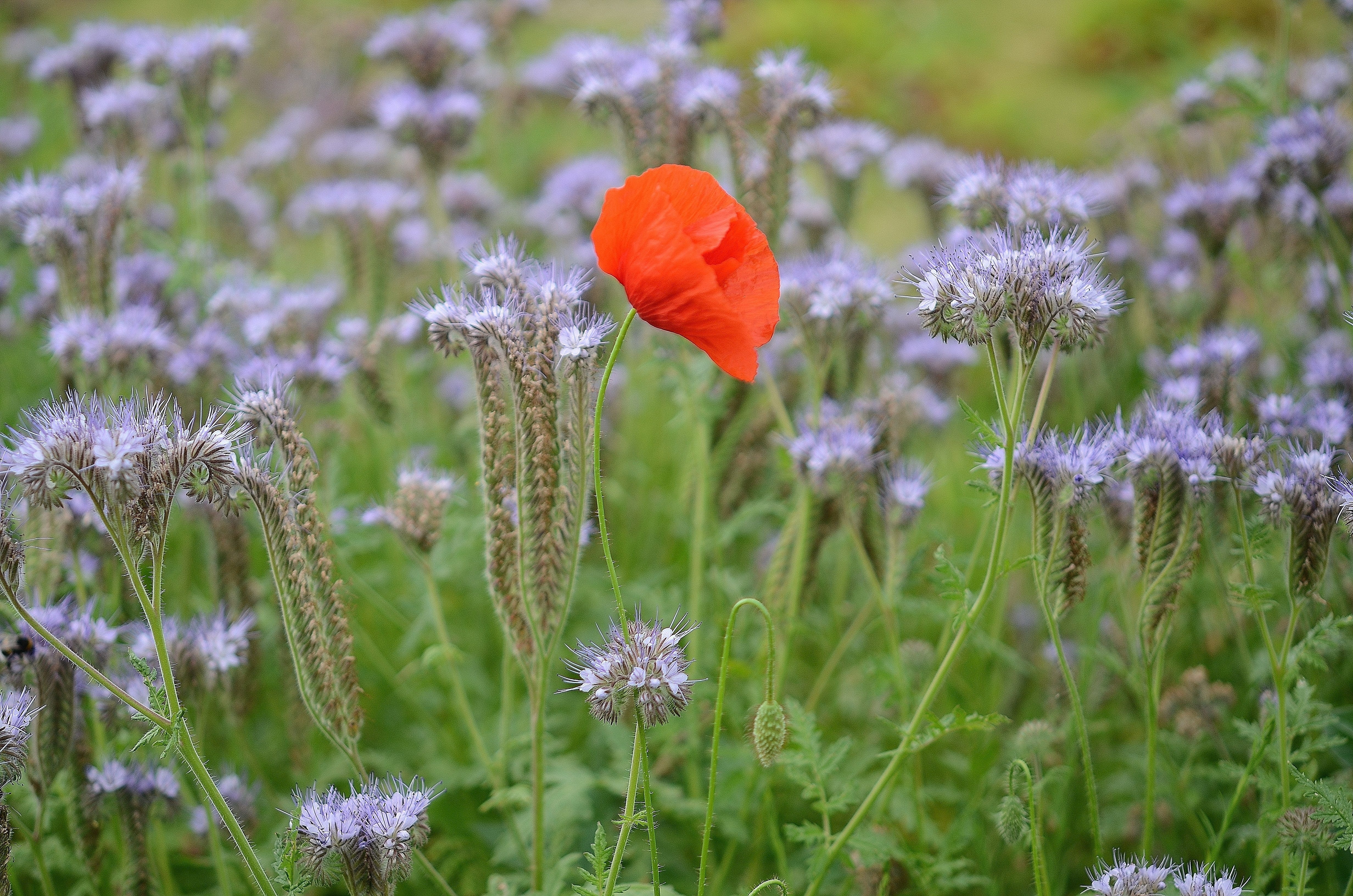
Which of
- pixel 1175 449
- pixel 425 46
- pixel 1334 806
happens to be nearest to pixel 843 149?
pixel 425 46

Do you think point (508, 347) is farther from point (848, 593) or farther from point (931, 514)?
point (931, 514)

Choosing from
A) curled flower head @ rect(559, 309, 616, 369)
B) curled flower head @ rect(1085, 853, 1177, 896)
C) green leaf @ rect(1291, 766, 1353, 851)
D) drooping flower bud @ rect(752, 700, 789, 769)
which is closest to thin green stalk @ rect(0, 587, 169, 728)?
curled flower head @ rect(559, 309, 616, 369)

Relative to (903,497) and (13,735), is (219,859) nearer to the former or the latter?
(13,735)

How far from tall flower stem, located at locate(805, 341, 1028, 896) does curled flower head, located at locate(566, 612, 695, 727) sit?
0.49 m

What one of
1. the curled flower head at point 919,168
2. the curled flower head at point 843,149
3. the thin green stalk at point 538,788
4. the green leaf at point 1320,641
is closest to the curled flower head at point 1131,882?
the green leaf at point 1320,641

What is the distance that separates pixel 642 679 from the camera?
181cm

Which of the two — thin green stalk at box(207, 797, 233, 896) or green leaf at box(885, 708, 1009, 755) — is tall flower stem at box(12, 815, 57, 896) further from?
green leaf at box(885, 708, 1009, 755)

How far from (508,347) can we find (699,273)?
0.45m

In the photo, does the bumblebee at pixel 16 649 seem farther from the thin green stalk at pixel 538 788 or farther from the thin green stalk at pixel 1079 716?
the thin green stalk at pixel 1079 716

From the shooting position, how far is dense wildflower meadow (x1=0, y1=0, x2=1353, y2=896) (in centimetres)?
196

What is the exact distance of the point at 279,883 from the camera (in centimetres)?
203

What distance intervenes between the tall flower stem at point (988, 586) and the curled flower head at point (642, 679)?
0.49 metres

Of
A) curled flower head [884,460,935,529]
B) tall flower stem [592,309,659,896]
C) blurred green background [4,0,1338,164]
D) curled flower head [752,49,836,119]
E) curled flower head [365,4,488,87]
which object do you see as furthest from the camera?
blurred green background [4,0,1338,164]

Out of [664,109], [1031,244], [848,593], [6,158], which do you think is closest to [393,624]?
[848,593]
